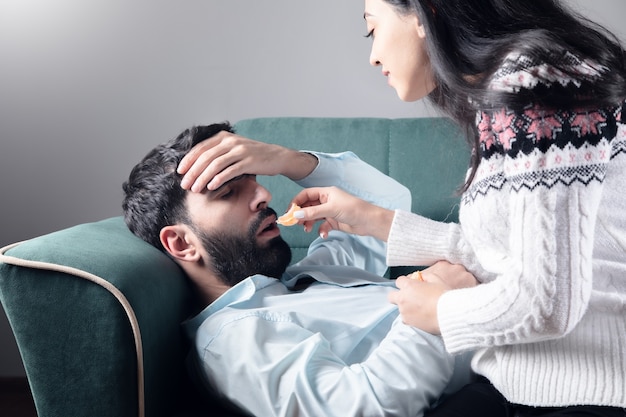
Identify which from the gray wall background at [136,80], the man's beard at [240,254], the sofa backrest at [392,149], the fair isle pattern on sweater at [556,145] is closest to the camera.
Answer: the fair isle pattern on sweater at [556,145]

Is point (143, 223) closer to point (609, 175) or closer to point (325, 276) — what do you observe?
point (325, 276)

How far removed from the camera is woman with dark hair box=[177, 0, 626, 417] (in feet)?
2.96

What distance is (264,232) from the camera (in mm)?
1657

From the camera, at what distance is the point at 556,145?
2.96 feet

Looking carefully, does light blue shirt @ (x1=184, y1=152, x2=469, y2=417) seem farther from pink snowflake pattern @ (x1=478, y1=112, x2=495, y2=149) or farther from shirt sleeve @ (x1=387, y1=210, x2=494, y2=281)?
pink snowflake pattern @ (x1=478, y1=112, x2=495, y2=149)

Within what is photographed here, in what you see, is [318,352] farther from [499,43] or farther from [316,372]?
[499,43]

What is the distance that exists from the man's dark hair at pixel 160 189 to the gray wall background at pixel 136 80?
3.12 feet

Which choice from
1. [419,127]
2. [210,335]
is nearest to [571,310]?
[210,335]

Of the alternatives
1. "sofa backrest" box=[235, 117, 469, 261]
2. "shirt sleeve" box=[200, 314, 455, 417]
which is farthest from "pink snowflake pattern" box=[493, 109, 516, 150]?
"sofa backrest" box=[235, 117, 469, 261]

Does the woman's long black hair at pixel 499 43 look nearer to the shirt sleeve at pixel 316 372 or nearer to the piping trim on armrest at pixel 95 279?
the shirt sleeve at pixel 316 372

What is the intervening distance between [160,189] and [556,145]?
38.0 inches

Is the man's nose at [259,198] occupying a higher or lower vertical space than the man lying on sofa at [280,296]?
higher

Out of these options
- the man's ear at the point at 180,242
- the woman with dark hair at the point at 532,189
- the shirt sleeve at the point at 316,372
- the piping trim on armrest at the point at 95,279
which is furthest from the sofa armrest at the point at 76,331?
the woman with dark hair at the point at 532,189

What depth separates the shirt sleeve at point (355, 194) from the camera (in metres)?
1.82
